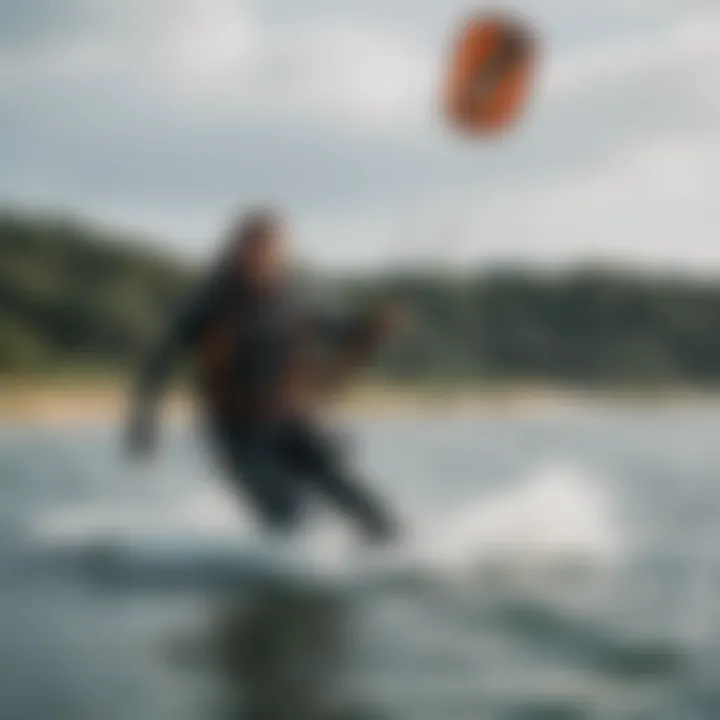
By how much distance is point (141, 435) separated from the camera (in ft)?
4.53

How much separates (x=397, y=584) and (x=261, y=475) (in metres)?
0.16

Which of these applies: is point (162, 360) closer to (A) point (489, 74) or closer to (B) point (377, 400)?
(B) point (377, 400)

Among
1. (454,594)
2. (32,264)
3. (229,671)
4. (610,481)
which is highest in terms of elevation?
(32,264)

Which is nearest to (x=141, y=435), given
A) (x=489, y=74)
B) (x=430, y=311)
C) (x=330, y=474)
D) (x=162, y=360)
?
(x=162, y=360)

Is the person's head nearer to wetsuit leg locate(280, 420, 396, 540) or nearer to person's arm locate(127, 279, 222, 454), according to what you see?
person's arm locate(127, 279, 222, 454)

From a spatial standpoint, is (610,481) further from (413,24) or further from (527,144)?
(413,24)

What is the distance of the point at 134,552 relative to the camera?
139 cm

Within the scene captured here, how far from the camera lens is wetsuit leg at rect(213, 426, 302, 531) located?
1391mm

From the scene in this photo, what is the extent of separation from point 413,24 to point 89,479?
53 cm

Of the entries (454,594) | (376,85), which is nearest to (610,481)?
(454,594)

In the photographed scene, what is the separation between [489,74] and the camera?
1408 millimetres

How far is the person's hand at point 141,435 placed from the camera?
1.38 metres

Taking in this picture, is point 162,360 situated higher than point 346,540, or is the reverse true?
point 162,360

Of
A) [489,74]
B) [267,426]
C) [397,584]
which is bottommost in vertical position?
[397,584]
